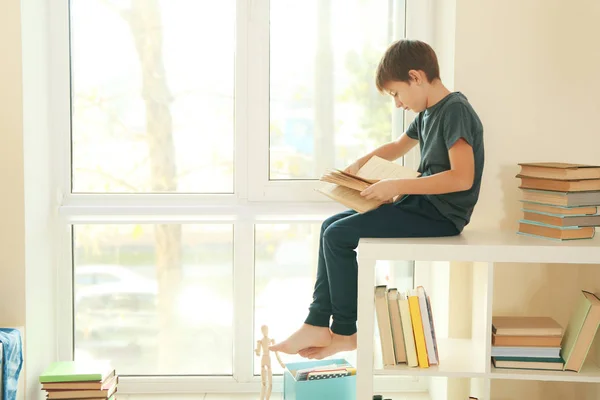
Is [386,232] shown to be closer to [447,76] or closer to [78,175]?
[447,76]

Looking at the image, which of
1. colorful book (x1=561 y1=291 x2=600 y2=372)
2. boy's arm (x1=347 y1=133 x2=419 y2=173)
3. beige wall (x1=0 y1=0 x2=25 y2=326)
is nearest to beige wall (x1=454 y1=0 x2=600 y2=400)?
boy's arm (x1=347 y1=133 x2=419 y2=173)

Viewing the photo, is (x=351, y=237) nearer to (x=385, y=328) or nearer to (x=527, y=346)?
(x=385, y=328)

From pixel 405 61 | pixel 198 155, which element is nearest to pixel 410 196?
pixel 405 61

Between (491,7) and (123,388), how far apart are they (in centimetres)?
193

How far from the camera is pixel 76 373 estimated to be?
2328 mm

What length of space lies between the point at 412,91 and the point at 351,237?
0.47 m

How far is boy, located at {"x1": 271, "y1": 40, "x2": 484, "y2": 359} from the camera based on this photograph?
2.04 meters

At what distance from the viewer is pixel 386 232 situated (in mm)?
2117

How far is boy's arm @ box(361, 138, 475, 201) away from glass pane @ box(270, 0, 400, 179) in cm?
70

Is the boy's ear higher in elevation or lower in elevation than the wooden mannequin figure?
higher

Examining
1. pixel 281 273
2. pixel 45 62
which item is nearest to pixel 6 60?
pixel 45 62

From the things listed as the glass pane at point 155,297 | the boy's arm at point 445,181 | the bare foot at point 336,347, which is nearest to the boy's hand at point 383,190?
the boy's arm at point 445,181

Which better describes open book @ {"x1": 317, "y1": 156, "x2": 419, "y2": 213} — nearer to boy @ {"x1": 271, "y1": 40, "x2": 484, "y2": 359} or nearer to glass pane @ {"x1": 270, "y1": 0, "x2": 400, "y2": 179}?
boy @ {"x1": 271, "y1": 40, "x2": 484, "y2": 359}

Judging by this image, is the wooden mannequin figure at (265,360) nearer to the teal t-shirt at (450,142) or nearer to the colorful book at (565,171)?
the teal t-shirt at (450,142)
